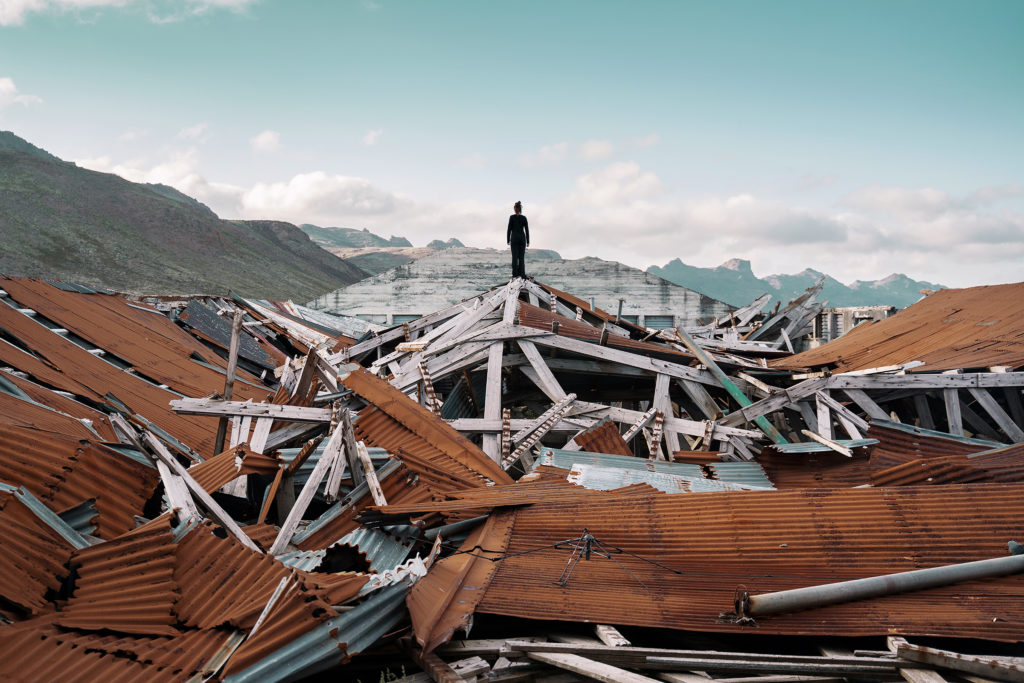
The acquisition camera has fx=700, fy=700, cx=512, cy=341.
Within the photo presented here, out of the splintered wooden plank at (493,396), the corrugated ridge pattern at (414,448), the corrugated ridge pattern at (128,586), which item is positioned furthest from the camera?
the splintered wooden plank at (493,396)

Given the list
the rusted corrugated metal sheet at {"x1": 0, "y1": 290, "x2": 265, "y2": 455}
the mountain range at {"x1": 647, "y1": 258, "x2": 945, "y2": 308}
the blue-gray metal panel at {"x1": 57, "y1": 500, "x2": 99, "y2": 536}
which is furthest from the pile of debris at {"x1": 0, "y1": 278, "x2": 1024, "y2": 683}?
the mountain range at {"x1": 647, "y1": 258, "x2": 945, "y2": 308}

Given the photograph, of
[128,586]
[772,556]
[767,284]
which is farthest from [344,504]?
[767,284]

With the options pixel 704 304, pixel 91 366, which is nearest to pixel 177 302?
pixel 91 366

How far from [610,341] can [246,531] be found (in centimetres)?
557

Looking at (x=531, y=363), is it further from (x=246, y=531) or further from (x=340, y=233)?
(x=340, y=233)

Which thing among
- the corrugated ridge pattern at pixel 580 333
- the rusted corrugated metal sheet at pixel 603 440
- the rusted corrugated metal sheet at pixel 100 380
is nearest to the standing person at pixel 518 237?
the corrugated ridge pattern at pixel 580 333

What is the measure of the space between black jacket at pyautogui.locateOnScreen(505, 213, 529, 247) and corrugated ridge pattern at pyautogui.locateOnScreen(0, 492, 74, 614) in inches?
383

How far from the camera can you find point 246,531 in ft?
16.6

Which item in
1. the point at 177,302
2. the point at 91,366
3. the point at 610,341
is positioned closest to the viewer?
the point at 610,341

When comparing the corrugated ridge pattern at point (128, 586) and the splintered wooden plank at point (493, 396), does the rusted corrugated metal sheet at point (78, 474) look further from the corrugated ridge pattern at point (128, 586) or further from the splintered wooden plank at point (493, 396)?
the splintered wooden plank at point (493, 396)

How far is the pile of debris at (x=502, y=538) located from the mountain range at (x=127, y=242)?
4525 cm

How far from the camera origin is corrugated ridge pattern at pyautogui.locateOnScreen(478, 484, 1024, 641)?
354cm

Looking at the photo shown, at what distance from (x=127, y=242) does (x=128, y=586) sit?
208 ft

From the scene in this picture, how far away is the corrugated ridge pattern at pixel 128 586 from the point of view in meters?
3.77
